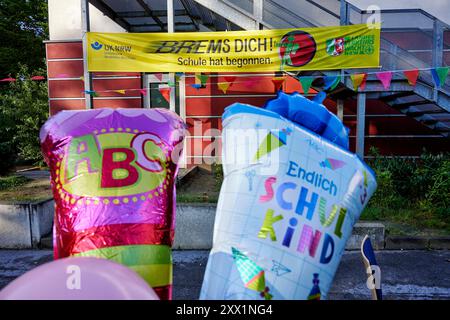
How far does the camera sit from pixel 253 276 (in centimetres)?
147

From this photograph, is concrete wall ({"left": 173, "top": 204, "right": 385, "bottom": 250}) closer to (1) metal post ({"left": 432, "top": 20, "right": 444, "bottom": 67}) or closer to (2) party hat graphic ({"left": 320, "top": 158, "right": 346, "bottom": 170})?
(2) party hat graphic ({"left": 320, "top": 158, "right": 346, "bottom": 170})

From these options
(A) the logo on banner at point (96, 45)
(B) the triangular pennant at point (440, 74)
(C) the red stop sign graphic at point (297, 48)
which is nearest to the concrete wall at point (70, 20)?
(A) the logo on banner at point (96, 45)

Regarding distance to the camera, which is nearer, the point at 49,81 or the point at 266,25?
the point at 266,25

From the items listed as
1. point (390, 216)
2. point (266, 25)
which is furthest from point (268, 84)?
point (390, 216)

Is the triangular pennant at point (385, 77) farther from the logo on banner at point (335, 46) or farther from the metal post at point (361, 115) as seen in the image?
the logo on banner at point (335, 46)

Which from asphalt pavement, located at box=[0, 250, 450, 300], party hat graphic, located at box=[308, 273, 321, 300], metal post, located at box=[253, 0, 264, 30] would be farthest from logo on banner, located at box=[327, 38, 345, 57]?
party hat graphic, located at box=[308, 273, 321, 300]

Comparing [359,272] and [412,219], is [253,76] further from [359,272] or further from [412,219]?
[359,272]

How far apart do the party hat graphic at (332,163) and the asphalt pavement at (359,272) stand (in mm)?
2290

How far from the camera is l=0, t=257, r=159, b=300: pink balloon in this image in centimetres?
101

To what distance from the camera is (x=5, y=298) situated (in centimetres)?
100

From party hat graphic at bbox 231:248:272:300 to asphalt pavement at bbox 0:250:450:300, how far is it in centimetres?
217

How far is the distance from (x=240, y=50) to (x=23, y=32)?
1502 cm
